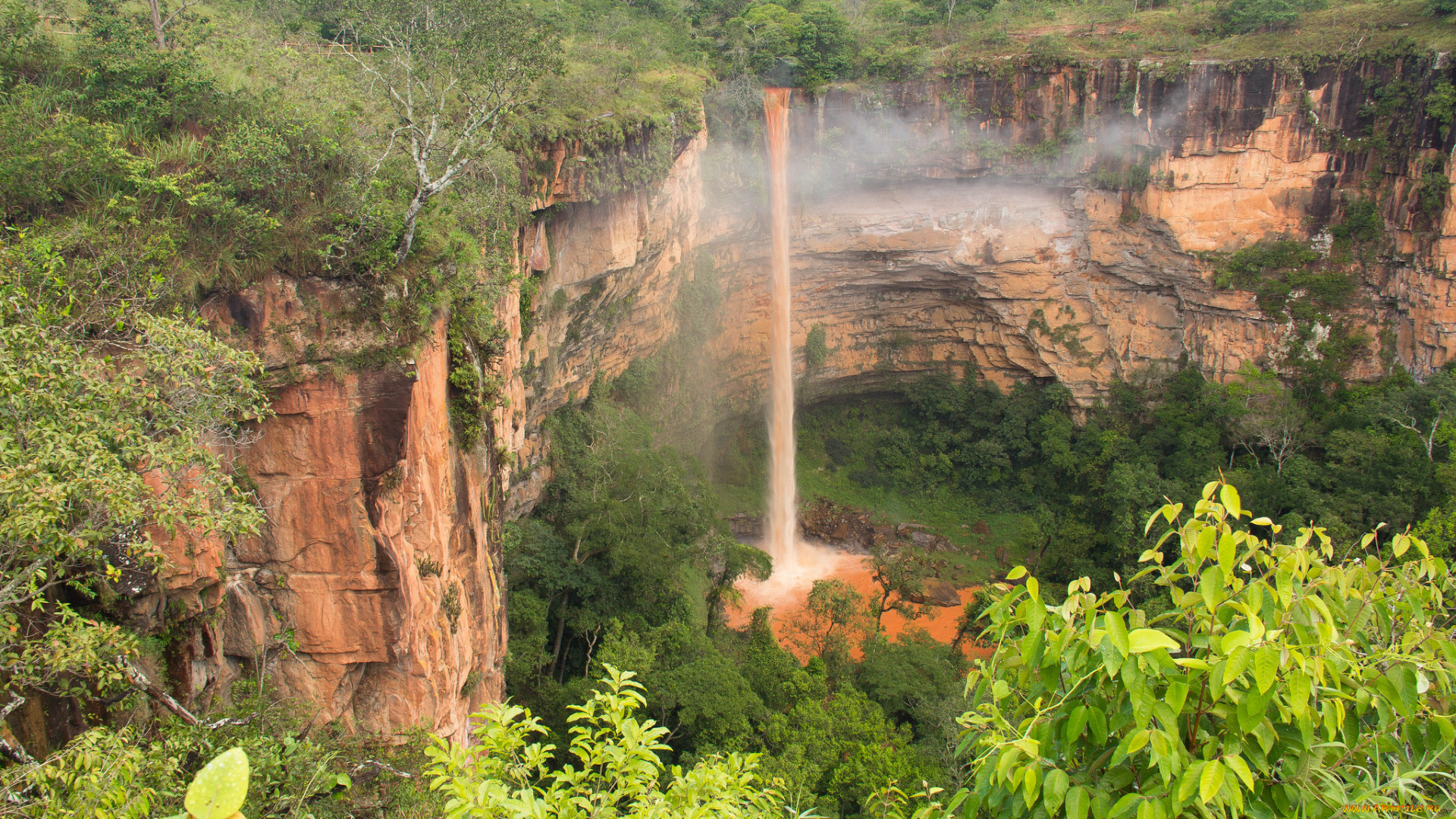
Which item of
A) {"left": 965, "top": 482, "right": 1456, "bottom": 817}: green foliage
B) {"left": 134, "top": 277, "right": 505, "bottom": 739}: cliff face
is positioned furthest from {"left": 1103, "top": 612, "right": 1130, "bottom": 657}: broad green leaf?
{"left": 134, "top": 277, "right": 505, "bottom": 739}: cliff face

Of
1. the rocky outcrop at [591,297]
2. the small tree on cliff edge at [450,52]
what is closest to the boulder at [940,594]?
the rocky outcrop at [591,297]

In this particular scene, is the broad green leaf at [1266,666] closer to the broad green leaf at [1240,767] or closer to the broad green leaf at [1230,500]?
the broad green leaf at [1240,767]

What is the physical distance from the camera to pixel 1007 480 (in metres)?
27.4

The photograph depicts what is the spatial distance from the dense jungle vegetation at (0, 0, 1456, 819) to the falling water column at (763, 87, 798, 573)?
135 cm

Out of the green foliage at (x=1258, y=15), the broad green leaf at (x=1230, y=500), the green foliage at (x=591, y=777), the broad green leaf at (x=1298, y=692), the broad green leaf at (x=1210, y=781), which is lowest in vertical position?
the green foliage at (x=591, y=777)

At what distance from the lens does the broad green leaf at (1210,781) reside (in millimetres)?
2389

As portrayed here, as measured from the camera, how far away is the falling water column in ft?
80.2

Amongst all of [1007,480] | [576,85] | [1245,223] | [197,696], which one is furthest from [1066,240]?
[197,696]

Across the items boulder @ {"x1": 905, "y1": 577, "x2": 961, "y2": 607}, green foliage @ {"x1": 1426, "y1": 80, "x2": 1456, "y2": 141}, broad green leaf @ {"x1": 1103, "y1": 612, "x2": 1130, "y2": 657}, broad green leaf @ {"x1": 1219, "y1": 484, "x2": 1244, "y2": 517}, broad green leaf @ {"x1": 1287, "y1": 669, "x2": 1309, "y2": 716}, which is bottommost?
boulder @ {"x1": 905, "y1": 577, "x2": 961, "y2": 607}

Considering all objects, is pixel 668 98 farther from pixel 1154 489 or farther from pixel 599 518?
pixel 1154 489

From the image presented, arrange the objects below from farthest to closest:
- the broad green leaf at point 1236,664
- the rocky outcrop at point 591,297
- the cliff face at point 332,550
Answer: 1. the rocky outcrop at point 591,297
2. the cliff face at point 332,550
3. the broad green leaf at point 1236,664

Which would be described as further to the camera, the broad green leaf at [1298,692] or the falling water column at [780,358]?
the falling water column at [780,358]

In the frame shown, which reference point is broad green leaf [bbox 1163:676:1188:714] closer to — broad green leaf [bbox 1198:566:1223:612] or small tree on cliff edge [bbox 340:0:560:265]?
broad green leaf [bbox 1198:566:1223:612]

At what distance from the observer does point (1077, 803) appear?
2.70 metres
